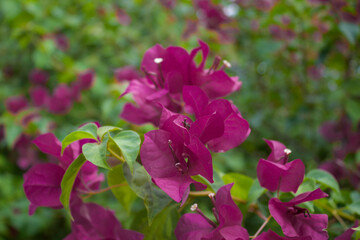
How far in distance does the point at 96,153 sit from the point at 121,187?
0.51 ft

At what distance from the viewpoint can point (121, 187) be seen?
567 millimetres

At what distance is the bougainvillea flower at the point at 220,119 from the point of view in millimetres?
459

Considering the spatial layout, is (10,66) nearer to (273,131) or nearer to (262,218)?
(273,131)

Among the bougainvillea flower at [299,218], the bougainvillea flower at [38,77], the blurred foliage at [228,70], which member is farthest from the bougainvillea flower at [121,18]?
the bougainvillea flower at [299,218]

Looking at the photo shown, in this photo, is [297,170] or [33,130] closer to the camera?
[297,170]

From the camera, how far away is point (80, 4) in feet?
6.52

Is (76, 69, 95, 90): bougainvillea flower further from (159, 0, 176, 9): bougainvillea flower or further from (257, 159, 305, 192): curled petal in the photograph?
(257, 159, 305, 192): curled petal

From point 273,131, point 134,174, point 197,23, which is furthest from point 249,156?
point 134,174

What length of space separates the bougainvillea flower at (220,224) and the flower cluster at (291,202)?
35mm

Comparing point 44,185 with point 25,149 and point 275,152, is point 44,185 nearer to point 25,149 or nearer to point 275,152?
point 275,152

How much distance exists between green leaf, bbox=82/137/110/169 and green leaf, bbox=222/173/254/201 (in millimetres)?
224

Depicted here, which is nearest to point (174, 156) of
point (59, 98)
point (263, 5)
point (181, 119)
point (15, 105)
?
point (181, 119)

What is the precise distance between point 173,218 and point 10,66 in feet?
5.93

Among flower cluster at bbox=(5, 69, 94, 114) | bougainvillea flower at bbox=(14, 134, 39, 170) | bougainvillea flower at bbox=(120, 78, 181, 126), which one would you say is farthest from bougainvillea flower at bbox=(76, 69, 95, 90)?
bougainvillea flower at bbox=(120, 78, 181, 126)
